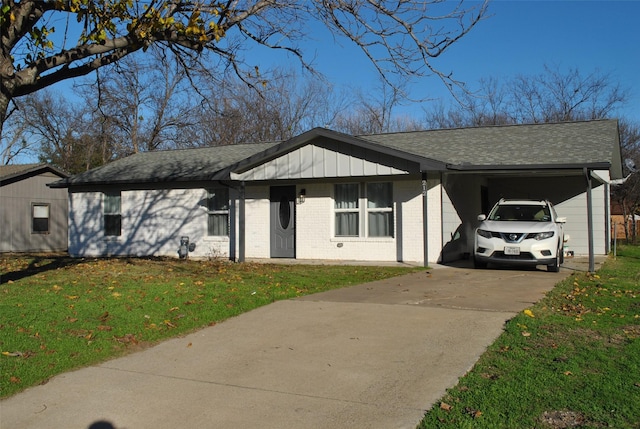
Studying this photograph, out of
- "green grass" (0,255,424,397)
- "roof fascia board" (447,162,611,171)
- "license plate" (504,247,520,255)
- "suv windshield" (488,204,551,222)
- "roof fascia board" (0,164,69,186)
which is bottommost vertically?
"green grass" (0,255,424,397)

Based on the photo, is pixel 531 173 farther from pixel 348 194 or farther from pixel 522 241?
pixel 348 194

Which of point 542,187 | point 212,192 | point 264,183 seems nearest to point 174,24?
point 264,183

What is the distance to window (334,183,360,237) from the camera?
1656 centimetres

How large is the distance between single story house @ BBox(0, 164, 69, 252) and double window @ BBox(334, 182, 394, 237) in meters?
13.4

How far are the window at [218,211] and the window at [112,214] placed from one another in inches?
146

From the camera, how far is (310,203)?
1702cm

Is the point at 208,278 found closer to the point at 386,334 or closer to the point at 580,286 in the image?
the point at 386,334

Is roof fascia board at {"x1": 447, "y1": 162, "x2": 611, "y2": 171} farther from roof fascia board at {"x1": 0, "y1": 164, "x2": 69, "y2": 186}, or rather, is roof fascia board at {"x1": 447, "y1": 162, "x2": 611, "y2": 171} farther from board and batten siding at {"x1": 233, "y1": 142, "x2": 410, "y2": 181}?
roof fascia board at {"x1": 0, "y1": 164, "x2": 69, "y2": 186}

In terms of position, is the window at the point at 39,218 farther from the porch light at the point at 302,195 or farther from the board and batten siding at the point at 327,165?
the porch light at the point at 302,195

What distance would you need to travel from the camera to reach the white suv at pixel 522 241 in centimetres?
1297

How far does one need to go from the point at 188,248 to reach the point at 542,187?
11.3 metres

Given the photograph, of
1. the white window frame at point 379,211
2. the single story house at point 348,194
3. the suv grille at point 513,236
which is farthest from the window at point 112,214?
the suv grille at point 513,236

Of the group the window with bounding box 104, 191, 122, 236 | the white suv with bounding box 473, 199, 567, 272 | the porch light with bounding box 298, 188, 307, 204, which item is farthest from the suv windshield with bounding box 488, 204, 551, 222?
the window with bounding box 104, 191, 122, 236

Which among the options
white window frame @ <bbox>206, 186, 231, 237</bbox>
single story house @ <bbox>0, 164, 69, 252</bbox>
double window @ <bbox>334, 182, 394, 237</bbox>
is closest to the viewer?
double window @ <bbox>334, 182, 394, 237</bbox>
